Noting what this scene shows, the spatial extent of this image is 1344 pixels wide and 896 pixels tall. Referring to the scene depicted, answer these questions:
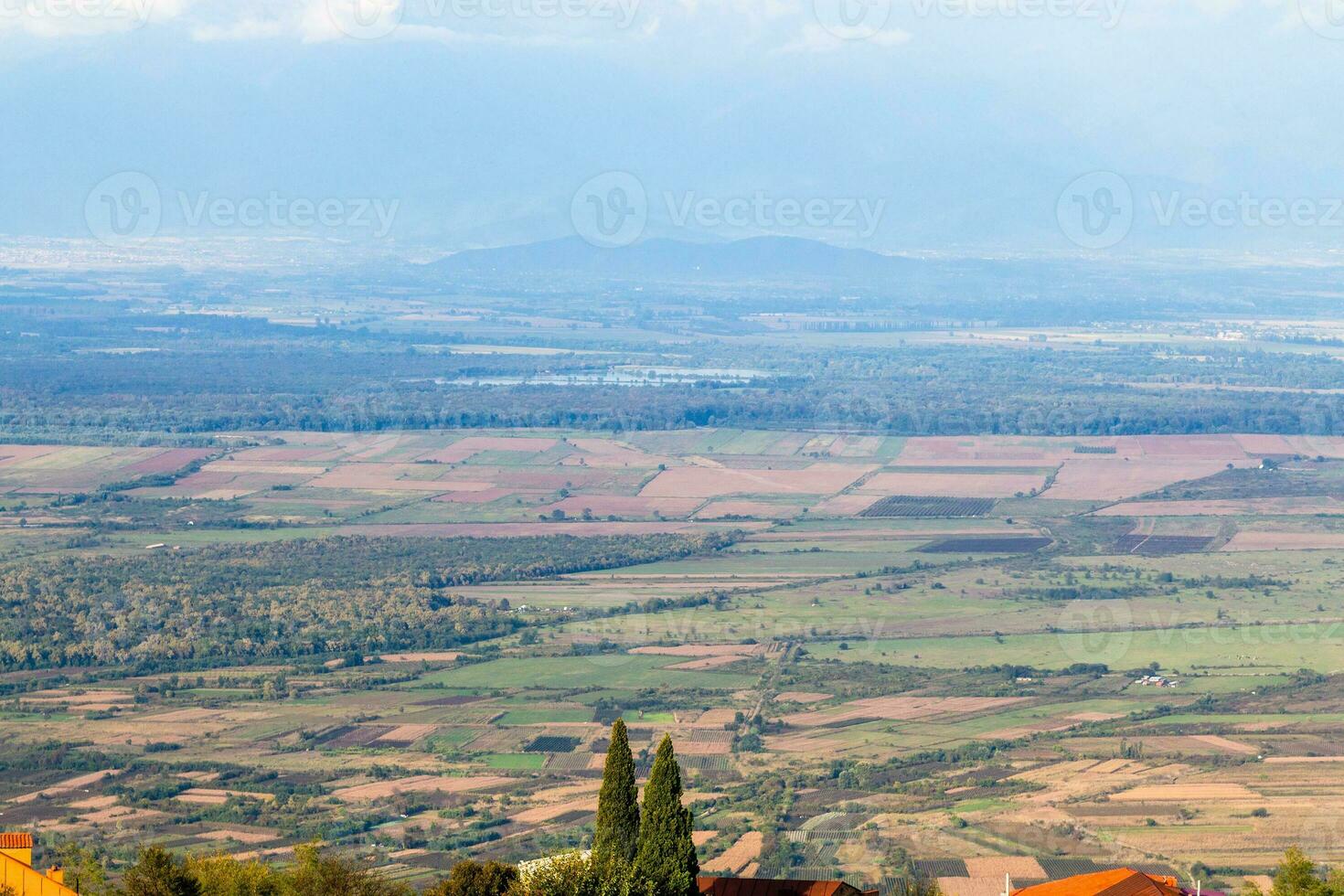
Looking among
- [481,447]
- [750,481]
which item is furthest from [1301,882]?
[481,447]

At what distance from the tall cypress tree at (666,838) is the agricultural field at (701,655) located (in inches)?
386

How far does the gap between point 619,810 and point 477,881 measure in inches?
67.1

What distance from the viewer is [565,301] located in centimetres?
18062

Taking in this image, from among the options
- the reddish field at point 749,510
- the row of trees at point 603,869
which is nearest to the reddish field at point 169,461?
the reddish field at point 749,510

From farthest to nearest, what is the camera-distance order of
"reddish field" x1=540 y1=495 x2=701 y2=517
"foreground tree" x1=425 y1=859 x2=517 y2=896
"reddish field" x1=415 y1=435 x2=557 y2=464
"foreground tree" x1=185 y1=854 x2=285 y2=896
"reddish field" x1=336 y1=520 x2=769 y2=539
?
1. "reddish field" x1=415 y1=435 x2=557 y2=464
2. "reddish field" x1=540 y1=495 x2=701 y2=517
3. "reddish field" x1=336 y1=520 x2=769 y2=539
4. "foreground tree" x1=185 y1=854 x2=285 y2=896
5. "foreground tree" x1=425 y1=859 x2=517 y2=896

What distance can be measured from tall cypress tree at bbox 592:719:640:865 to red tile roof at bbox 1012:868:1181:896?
214 inches

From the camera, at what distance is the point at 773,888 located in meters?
25.0

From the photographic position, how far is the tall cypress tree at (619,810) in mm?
23094

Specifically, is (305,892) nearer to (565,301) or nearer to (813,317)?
(813,317)

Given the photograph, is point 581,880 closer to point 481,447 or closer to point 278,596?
point 278,596

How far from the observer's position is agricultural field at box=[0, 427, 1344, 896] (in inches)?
1435

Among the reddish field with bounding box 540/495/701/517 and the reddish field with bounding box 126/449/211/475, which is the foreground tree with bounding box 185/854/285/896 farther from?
the reddish field with bounding box 126/449/211/475

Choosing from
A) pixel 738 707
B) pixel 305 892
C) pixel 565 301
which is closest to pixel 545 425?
pixel 738 707

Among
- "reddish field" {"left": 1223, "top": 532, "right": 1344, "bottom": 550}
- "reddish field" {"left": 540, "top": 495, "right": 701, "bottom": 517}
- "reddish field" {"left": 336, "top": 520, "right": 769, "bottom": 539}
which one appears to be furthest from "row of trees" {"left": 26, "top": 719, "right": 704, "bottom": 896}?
"reddish field" {"left": 540, "top": 495, "right": 701, "bottom": 517}
